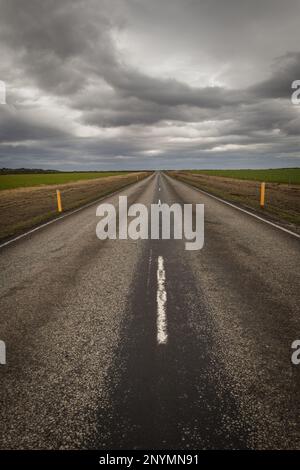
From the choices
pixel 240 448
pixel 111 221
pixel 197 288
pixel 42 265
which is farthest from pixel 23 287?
pixel 111 221

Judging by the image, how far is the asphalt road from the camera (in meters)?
2.52

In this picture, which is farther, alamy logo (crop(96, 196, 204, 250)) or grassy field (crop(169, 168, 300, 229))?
grassy field (crop(169, 168, 300, 229))

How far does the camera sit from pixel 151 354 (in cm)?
349

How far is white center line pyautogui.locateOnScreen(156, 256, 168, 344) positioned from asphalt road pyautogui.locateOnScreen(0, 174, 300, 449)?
0.09 ft

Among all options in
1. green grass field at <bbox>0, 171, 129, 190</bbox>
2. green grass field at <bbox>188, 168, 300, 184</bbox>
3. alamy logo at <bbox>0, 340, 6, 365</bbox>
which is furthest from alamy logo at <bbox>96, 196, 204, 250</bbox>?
green grass field at <bbox>0, 171, 129, 190</bbox>

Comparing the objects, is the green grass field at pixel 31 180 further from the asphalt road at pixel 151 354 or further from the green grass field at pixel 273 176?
the asphalt road at pixel 151 354

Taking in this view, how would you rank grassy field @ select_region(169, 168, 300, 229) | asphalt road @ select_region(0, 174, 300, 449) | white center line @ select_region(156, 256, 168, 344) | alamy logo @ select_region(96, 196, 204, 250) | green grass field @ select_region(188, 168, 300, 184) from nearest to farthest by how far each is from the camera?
asphalt road @ select_region(0, 174, 300, 449) < white center line @ select_region(156, 256, 168, 344) < alamy logo @ select_region(96, 196, 204, 250) < grassy field @ select_region(169, 168, 300, 229) < green grass field @ select_region(188, 168, 300, 184)

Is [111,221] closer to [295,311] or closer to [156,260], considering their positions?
[156,260]

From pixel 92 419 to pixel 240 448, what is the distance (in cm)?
132

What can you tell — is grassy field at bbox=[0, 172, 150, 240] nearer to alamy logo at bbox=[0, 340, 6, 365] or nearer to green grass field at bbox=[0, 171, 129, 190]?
alamy logo at bbox=[0, 340, 6, 365]

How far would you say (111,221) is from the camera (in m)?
12.4

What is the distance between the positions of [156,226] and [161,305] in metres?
6.59

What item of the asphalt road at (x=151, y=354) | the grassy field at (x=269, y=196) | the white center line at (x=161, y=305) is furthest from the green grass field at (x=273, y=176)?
the asphalt road at (x=151, y=354)
